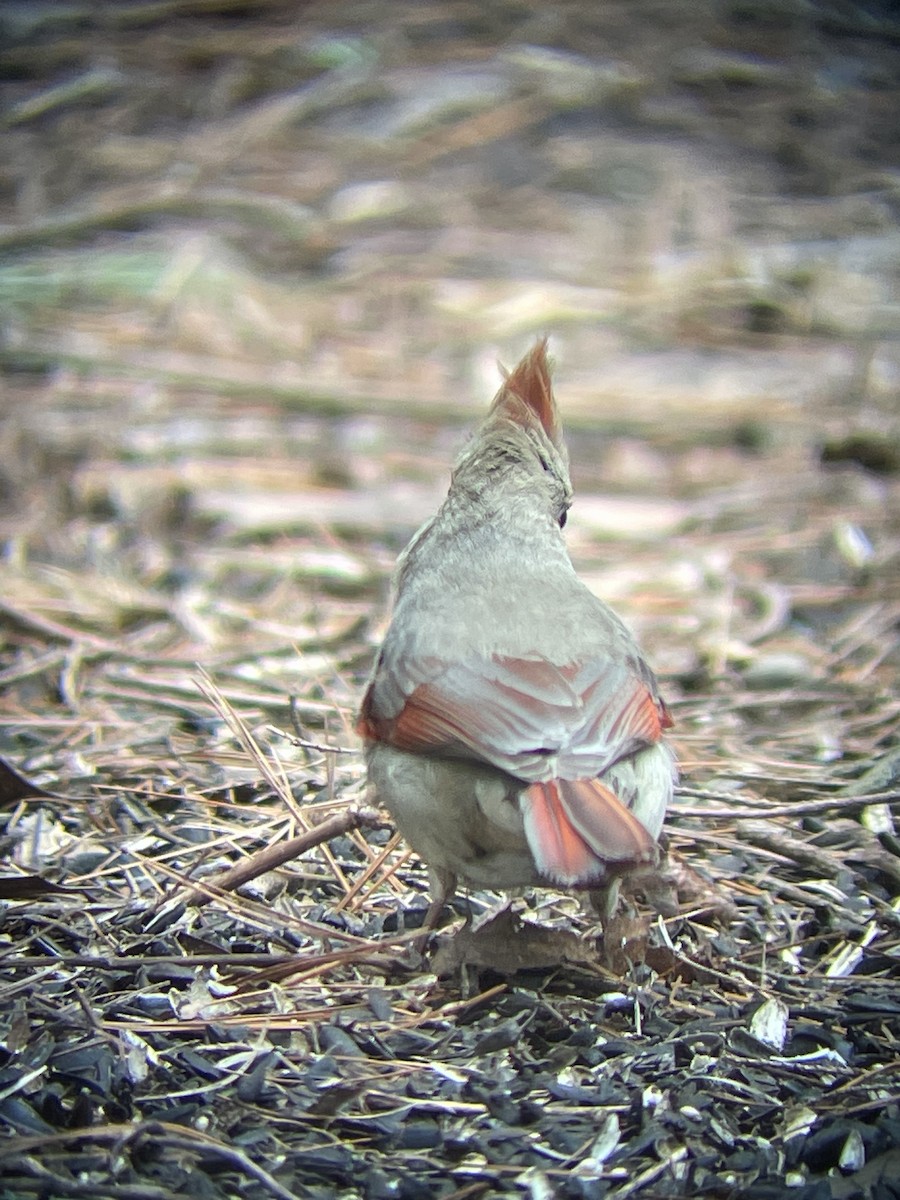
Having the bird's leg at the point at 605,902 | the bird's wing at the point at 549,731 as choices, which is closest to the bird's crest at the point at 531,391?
the bird's wing at the point at 549,731

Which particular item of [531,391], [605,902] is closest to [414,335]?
[531,391]

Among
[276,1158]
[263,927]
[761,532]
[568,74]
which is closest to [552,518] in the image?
[263,927]

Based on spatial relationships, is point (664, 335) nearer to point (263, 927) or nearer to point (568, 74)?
point (568, 74)

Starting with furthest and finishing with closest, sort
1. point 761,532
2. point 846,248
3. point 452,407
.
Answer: point 846,248
point 452,407
point 761,532

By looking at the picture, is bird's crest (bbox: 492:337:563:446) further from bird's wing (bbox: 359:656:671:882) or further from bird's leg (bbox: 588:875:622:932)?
bird's leg (bbox: 588:875:622:932)

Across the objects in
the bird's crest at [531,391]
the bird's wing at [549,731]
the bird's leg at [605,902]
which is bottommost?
the bird's leg at [605,902]

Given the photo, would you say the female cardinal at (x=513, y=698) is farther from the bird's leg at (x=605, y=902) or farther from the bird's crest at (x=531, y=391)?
the bird's leg at (x=605, y=902)

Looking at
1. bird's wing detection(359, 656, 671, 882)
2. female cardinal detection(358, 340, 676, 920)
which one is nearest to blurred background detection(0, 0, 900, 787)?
female cardinal detection(358, 340, 676, 920)
